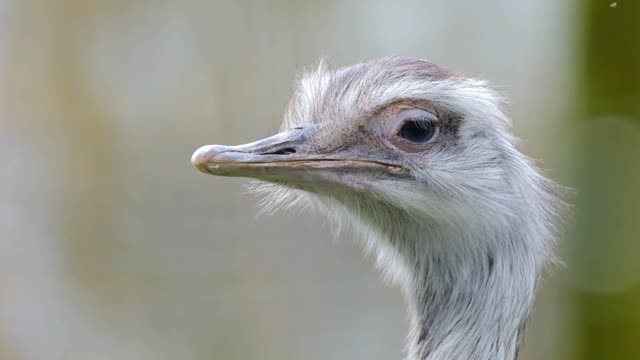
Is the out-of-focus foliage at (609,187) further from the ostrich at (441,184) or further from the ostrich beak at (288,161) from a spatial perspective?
the ostrich beak at (288,161)

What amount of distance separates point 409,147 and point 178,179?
6.78 ft

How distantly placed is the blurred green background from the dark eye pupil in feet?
5.11

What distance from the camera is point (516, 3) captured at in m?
3.02

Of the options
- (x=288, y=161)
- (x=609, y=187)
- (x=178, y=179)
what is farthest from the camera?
(x=178, y=179)

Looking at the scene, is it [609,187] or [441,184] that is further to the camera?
[609,187]

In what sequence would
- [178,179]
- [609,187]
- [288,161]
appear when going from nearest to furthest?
[288,161], [609,187], [178,179]

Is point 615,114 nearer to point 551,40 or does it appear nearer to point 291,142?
point 551,40

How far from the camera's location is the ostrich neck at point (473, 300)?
139 centimetres

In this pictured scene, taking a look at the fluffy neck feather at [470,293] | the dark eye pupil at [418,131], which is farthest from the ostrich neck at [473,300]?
the dark eye pupil at [418,131]

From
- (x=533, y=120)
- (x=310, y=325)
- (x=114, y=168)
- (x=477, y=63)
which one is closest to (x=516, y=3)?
(x=477, y=63)

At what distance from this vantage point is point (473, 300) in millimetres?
1431

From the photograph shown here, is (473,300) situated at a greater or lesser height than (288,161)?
lesser

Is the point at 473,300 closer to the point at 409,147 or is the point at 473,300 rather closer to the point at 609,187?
the point at 409,147

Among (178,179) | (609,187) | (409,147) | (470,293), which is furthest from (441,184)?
(178,179)
